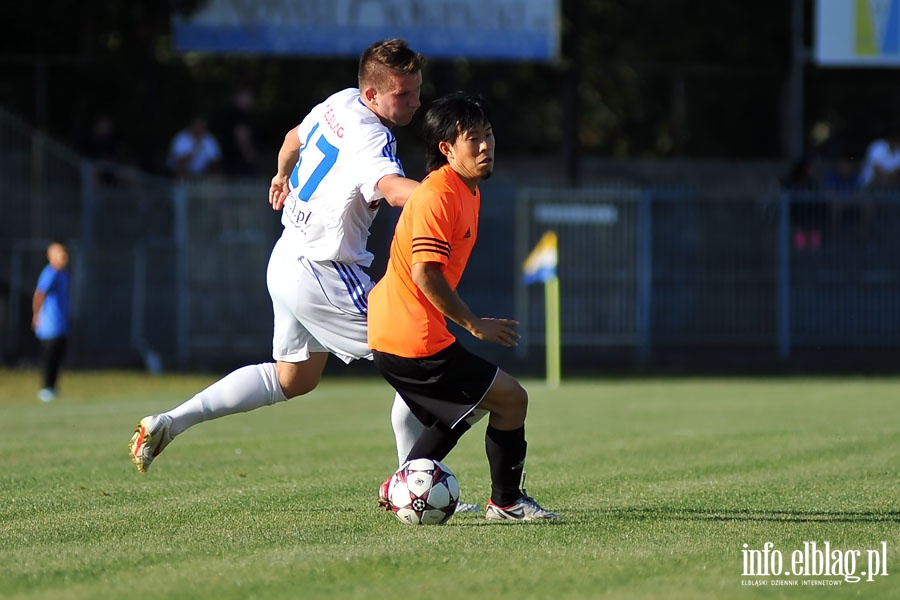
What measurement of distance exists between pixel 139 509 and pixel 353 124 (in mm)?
2188

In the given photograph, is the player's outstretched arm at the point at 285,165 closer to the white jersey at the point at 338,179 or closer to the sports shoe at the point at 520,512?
the white jersey at the point at 338,179

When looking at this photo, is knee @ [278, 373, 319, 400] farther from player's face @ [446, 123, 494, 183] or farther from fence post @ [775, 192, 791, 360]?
fence post @ [775, 192, 791, 360]

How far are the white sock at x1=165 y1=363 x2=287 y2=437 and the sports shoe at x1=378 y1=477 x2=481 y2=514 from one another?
0.81 m

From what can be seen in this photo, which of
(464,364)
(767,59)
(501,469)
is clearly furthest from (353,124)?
(767,59)

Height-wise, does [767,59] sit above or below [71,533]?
above

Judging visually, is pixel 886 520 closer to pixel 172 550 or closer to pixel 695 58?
pixel 172 550

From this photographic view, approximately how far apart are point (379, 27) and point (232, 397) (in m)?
18.4

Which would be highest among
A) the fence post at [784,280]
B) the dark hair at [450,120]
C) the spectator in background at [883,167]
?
the dark hair at [450,120]

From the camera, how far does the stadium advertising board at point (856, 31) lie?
25859mm

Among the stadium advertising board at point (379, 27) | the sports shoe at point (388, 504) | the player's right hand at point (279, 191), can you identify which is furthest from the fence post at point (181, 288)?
the sports shoe at point (388, 504)

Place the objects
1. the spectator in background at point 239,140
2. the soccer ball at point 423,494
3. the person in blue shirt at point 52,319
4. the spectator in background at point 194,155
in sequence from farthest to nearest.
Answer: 1. the spectator in background at point 239,140
2. the spectator in background at point 194,155
3. the person in blue shirt at point 52,319
4. the soccer ball at point 423,494

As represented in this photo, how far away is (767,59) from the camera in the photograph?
3083 cm

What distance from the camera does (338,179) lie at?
7164 mm

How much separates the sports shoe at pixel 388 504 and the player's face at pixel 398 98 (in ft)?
5.73
